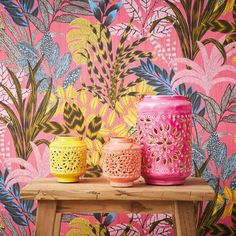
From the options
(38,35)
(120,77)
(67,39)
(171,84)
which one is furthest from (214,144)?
(38,35)

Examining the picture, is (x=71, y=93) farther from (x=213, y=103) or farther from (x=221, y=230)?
(x=221, y=230)

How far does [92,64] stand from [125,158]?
25.5 inches

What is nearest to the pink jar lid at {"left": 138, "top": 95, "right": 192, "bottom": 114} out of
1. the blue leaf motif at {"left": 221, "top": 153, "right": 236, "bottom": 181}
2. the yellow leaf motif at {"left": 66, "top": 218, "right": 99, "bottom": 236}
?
the blue leaf motif at {"left": 221, "top": 153, "right": 236, "bottom": 181}

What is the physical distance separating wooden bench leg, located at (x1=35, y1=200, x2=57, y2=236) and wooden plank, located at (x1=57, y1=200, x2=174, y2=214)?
0.03m

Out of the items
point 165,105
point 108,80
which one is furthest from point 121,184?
point 108,80

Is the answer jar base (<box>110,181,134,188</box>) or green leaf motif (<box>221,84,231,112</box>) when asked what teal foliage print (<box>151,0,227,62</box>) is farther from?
jar base (<box>110,181,134,188</box>)

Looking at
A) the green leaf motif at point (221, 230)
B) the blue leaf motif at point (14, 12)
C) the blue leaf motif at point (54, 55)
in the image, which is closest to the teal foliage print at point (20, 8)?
the blue leaf motif at point (14, 12)

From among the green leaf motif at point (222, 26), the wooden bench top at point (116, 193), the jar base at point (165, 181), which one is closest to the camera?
the wooden bench top at point (116, 193)

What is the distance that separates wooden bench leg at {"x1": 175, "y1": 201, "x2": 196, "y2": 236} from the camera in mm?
1418

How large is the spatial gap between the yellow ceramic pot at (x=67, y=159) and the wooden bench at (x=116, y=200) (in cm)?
7

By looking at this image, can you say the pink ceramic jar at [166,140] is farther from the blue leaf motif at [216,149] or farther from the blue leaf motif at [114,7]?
the blue leaf motif at [114,7]

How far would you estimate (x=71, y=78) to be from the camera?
1.96 m

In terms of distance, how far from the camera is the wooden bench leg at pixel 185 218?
1.42 m

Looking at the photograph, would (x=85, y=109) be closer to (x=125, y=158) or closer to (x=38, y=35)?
(x=38, y=35)
